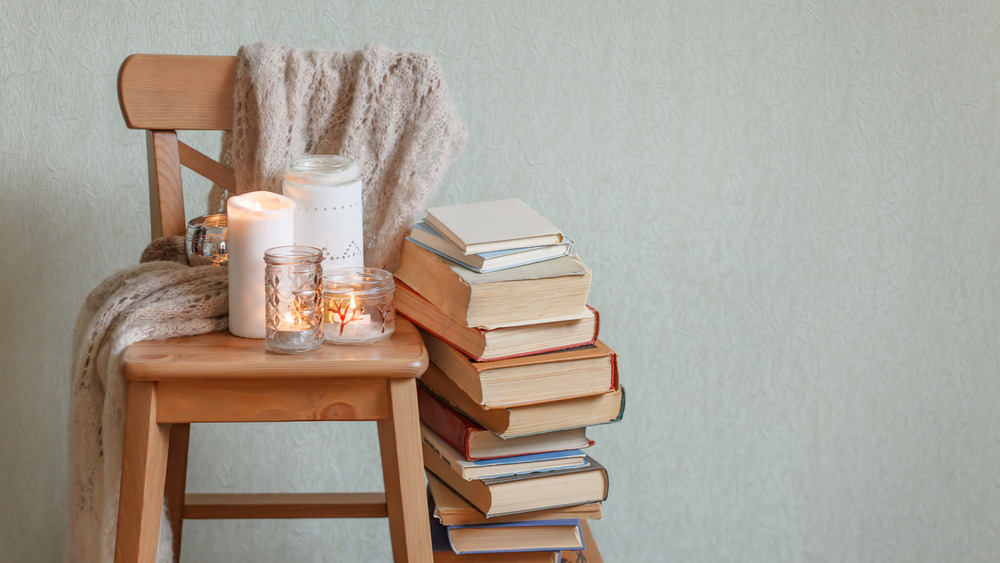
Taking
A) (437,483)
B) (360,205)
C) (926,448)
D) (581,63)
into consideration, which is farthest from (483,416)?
(926,448)

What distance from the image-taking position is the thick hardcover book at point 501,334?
0.74 metres

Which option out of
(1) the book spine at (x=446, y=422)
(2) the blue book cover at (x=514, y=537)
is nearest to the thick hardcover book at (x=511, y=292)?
(1) the book spine at (x=446, y=422)

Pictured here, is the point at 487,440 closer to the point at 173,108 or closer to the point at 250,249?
the point at 250,249

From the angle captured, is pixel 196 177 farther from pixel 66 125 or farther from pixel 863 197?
pixel 863 197

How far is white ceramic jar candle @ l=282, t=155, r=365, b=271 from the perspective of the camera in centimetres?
77

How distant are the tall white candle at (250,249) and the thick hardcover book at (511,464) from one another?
201 millimetres

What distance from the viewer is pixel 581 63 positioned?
3.85ft

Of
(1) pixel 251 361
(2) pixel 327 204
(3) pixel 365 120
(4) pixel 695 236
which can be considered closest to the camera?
(1) pixel 251 361

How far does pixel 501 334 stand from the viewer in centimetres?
74

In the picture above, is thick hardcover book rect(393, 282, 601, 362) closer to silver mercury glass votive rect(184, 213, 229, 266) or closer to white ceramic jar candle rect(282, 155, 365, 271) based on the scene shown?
white ceramic jar candle rect(282, 155, 365, 271)

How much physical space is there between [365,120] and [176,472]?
0.46m

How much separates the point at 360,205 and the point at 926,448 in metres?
1.02

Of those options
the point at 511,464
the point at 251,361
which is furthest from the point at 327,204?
the point at 511,464

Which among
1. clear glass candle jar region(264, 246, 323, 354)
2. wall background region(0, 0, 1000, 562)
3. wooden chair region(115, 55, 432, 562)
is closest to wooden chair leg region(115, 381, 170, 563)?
wooden chair region(115, 55, 432, 562)
